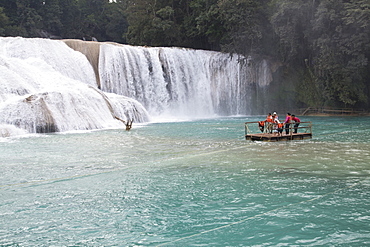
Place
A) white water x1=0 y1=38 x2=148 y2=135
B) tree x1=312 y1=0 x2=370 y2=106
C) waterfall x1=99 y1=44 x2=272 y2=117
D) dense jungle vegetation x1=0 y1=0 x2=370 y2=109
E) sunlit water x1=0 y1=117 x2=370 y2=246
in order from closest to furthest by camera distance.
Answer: sunlit water x1=0 y1=117 x2=370 y2=246
white water x1=0 y1=38 x2=148 y2=135
tree x1=312 y1=0 x2=370 y2=106
dense jungle vegetation x1=0 y1=0 x2=370 y2=109
waterfall x1=99 y1=44 x2=272 y2=117

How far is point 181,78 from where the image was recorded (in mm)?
37750

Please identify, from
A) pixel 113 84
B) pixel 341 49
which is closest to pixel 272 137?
pixel 341 49

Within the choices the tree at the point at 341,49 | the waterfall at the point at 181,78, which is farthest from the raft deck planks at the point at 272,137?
the waterfall at the point at 181,78

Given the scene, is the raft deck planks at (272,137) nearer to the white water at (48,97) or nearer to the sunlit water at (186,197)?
the sunlit water at (186,197)

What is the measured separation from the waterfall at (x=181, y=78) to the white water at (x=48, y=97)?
3675mm

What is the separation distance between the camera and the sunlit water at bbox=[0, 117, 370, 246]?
19.4ft

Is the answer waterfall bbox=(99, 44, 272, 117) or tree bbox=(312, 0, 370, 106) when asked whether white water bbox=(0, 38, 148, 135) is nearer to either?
waterfall bbox=(99, 44, 272, 117)

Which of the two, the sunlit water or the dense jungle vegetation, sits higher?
the dense jungle vegetation

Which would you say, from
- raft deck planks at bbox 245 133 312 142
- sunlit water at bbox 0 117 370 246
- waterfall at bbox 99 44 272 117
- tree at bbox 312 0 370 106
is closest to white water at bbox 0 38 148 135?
waterfall at bbox 99 44 272 117

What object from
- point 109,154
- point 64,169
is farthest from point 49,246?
point 109,154

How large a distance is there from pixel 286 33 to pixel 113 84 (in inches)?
563

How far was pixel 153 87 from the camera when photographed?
35.5 m

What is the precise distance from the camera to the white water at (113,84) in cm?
2167

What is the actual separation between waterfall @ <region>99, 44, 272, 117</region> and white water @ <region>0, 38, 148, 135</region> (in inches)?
145
